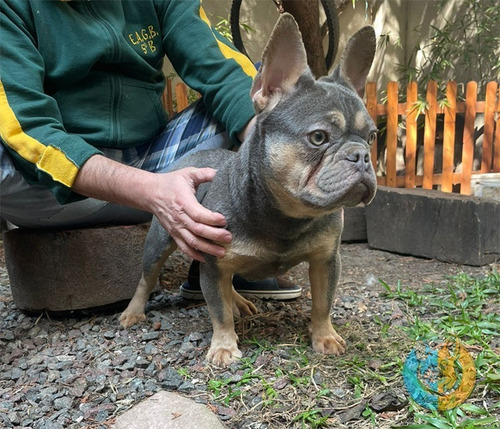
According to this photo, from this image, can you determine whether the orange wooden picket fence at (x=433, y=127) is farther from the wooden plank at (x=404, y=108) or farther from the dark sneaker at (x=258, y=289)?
the dark sneaker at (x=258, y=289)

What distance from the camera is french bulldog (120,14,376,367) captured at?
232 cm

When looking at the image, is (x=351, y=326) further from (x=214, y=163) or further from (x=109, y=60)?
(x=109, y=60)

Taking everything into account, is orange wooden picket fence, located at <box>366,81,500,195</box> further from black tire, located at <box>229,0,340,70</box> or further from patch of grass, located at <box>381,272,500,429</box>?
patch of grass, located at <box>381,272,500,429</box>

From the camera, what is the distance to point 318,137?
7.65 ft

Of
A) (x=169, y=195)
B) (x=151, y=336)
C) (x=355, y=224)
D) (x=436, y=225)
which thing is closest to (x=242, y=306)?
(x=151, y=336)

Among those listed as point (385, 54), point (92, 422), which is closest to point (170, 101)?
point (385, 54)

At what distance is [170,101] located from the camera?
748 centimetres

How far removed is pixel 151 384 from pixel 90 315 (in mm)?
1203

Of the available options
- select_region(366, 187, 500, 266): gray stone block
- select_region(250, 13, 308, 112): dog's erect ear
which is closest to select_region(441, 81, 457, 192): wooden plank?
select_region(366, 187, 500, 266): gray stone block

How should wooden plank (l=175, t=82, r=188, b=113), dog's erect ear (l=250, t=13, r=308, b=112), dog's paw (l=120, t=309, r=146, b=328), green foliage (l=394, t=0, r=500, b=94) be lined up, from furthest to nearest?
1. green foliage (l=394, t=0, r=500, b=94)
2. wooden plank (l=175, t=82, r=188, b=113)
3. dog's paw (l=120, t=309, r=146, b=328)
4. dog's erect ear (l=250, t=13, r=308, b=112)

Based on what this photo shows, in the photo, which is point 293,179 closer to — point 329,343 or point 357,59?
point 357,59

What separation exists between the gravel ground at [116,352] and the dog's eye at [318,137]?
113 centimetres

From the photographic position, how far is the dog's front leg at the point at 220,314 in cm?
281

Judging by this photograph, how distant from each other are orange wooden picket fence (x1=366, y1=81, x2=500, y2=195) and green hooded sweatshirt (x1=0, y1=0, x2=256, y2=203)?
4.09 metres
